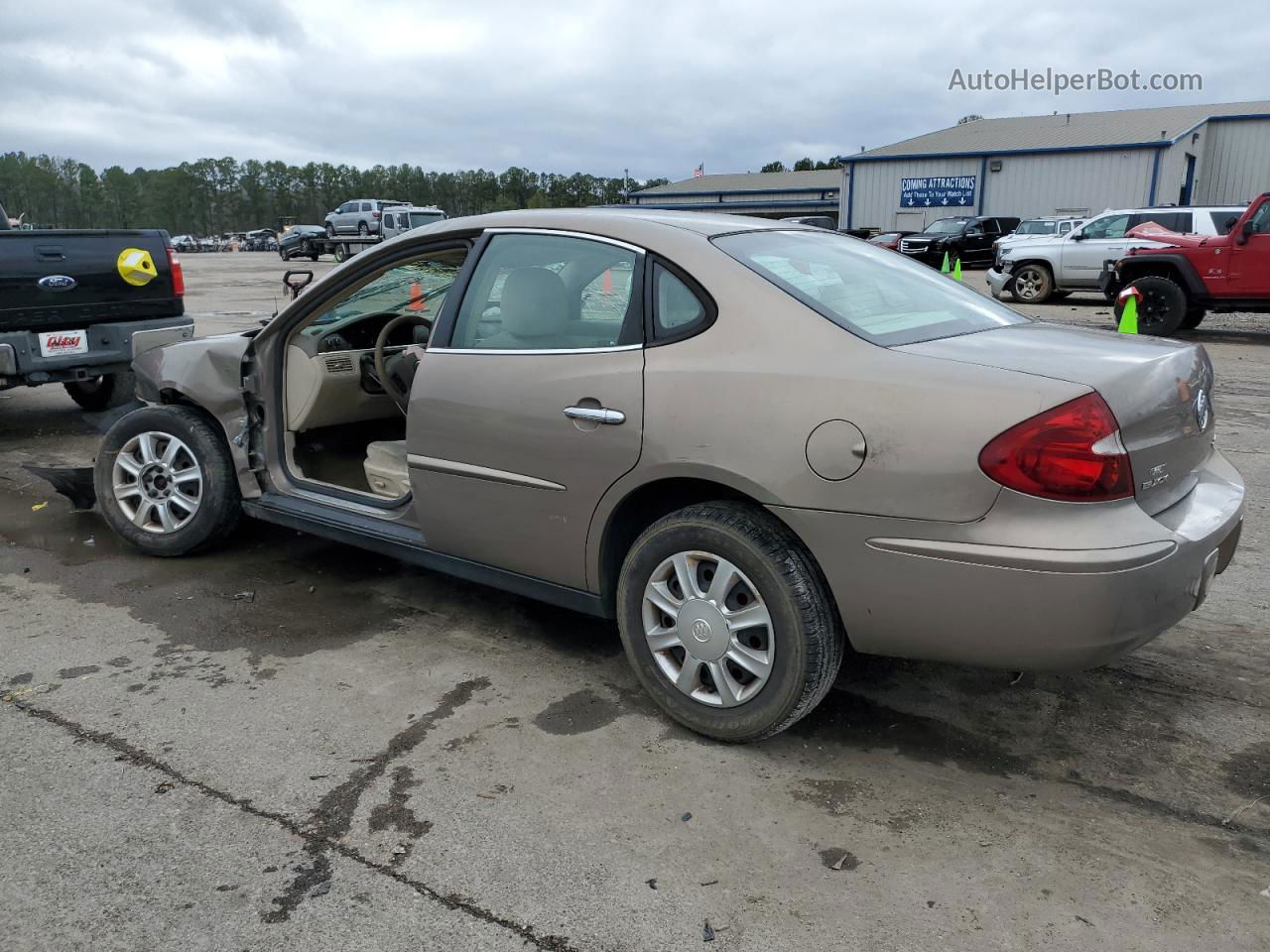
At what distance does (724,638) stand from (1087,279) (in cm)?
1712

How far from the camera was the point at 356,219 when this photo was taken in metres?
45.9

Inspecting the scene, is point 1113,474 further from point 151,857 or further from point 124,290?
point 124,290

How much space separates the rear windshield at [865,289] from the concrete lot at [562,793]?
1.27 meters

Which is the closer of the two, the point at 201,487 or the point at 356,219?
the point at 201,487

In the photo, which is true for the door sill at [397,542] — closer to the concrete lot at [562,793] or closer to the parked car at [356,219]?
the concrete lot at [562,793]

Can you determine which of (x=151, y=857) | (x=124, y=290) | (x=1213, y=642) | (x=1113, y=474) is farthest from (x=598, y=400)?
(x=124, y=290)

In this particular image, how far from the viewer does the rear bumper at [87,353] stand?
6.64m

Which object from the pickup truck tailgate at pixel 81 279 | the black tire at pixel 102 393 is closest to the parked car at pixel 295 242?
the black tire at pixel 102 393

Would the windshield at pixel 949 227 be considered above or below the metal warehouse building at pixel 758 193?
below

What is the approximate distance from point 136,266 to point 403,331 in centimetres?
355

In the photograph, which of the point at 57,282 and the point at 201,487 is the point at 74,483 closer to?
the point at 201,487

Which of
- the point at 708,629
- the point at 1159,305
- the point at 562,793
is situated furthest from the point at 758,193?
the point at 562,793

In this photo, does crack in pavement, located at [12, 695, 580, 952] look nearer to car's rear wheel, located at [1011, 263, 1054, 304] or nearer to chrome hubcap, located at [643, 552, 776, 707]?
chrome hubcap, located at [643, 552, 776, 707]

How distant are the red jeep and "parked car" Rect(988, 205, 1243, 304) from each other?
3.18m
